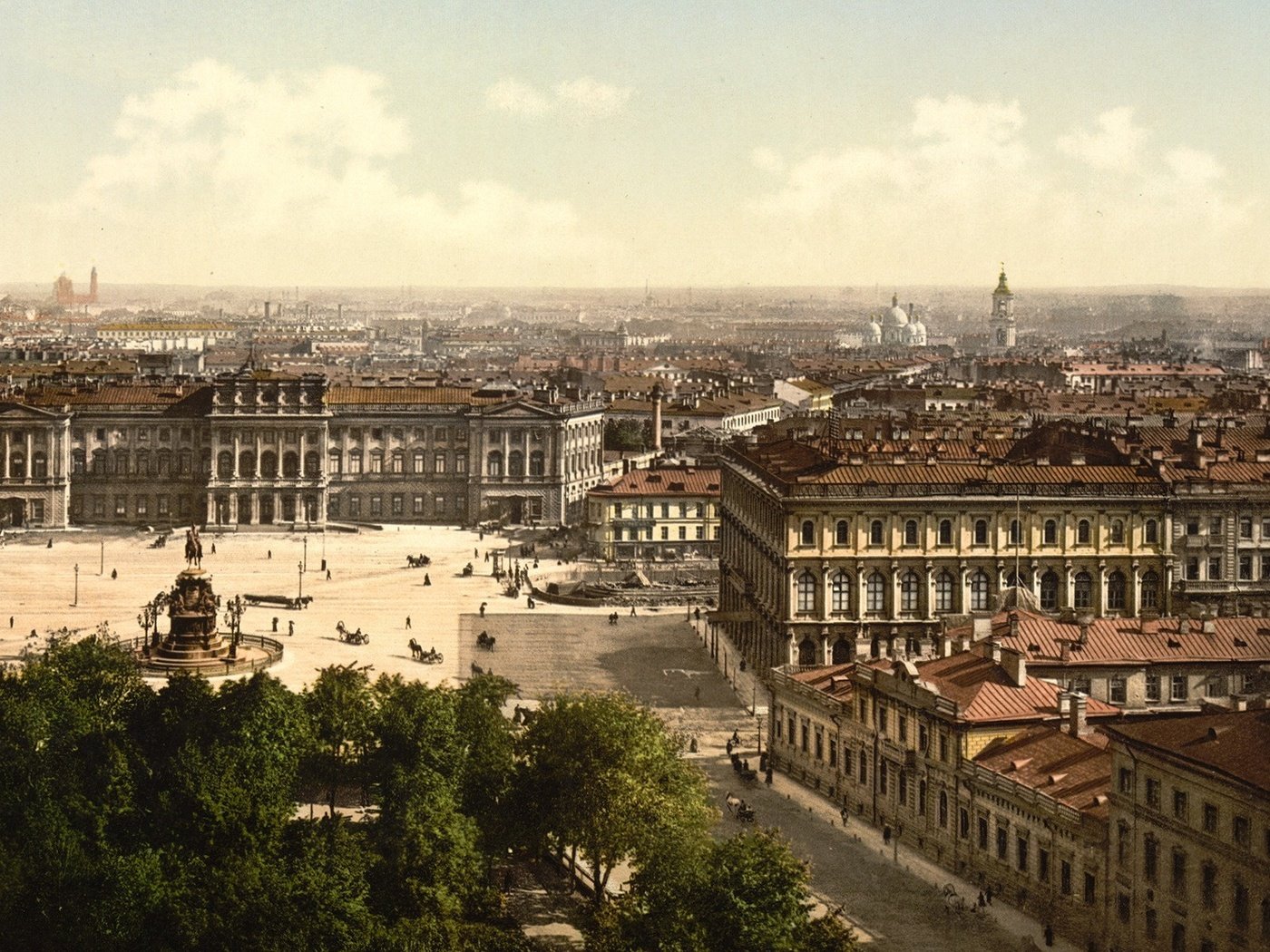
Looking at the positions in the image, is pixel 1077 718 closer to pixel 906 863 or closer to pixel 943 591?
pixel 906 863

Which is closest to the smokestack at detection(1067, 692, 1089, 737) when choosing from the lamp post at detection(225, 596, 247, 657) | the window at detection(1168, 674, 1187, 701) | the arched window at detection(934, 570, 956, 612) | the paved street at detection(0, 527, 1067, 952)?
the paved street at detection(0, 527, 1067, 952)

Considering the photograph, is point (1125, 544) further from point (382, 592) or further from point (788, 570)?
point (382, 592)

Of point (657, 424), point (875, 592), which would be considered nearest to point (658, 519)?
point (875, 592)

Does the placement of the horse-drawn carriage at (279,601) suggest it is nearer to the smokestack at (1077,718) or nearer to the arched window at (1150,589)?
the arched window at (1150,589)

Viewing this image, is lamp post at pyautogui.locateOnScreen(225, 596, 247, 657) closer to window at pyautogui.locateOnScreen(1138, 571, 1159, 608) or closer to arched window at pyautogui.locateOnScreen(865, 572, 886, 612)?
Result: arched window at pyautogui.locateOnScreen(865, 572, 886, 612)

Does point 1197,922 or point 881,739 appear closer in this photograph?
point 1197,922

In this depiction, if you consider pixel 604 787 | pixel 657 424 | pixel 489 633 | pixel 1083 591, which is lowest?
pixel 489 633

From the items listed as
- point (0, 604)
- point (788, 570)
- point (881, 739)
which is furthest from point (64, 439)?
point (881, 739)
